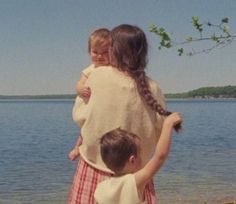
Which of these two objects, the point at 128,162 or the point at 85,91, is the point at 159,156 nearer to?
the point at 128,162

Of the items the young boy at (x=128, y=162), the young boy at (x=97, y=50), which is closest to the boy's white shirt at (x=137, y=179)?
the young boy at (x=128, y=162)

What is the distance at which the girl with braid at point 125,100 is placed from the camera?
3.30m

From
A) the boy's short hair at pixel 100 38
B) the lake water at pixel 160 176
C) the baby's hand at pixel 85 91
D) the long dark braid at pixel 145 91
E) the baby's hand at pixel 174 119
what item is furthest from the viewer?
the lake water at pixel 160 176

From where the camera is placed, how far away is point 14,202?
12.9 m

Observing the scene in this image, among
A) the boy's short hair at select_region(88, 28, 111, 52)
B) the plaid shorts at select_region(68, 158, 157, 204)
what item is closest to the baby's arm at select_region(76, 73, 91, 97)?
the boy's short hair at select_region(88, 28, 111, 52)

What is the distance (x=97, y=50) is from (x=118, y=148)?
31.6 inches

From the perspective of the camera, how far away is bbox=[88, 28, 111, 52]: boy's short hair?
3501 millimetres

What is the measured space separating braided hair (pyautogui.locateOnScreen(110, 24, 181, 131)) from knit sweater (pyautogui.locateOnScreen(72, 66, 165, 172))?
0.04 metres

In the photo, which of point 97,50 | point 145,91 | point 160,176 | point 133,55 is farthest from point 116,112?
point 160,176

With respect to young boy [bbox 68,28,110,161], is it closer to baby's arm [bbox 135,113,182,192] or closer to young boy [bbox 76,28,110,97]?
young boy [bbox 76,28,110,97]

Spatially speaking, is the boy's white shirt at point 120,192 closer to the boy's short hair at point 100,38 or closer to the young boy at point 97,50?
the young boy at point 97,50

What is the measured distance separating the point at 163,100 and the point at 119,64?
0.33 metres

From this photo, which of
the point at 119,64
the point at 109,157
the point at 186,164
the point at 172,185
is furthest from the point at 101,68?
the point at 186,164

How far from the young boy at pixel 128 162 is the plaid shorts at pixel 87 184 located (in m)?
0.37
